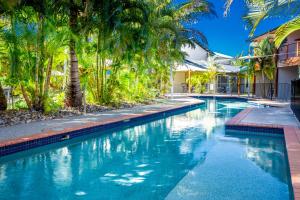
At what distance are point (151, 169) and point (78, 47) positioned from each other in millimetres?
6126

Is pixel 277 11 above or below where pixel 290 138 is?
above

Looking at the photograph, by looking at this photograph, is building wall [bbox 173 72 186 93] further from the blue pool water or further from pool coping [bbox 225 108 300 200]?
the blue pool water

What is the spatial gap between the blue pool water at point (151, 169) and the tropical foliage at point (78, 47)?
2884mm

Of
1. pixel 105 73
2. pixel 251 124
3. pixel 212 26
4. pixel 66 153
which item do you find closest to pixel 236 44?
pixel 212 26

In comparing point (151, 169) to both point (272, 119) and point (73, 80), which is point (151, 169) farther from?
point (73, 80)

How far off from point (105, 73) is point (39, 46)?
4.53 metres

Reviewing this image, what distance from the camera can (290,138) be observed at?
6.65 meters

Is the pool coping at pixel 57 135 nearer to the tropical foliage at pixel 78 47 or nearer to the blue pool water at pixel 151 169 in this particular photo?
the blue pool water at pixel 151 169

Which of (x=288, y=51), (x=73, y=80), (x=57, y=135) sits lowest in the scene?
(x=57, y=135)

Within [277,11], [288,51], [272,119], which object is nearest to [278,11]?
[277,11]

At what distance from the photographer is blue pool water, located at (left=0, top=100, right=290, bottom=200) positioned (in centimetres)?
441

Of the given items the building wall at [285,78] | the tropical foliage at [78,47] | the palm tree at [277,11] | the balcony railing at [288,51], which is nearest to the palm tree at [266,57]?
the building wall at [285,78]

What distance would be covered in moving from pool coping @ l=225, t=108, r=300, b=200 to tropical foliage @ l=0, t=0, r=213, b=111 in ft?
17.7

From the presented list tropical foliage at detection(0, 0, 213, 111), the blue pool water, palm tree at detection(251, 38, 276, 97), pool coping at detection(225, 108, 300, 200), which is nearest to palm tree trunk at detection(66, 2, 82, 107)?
tropical foliage at detection(0, 0, 213, 111)
